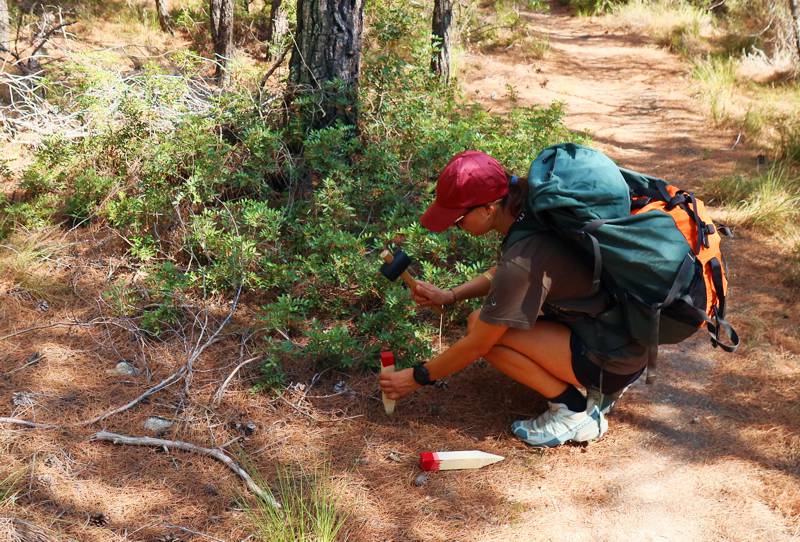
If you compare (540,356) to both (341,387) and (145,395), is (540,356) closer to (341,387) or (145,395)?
(341,387)

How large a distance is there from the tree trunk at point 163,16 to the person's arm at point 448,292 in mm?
8009

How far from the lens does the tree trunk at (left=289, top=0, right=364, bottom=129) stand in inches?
195

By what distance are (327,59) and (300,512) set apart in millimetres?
3507

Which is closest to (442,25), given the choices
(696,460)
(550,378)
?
(550,378)

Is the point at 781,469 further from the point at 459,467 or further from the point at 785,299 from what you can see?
the point at 785,299

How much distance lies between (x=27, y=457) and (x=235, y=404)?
946mm

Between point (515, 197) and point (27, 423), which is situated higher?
point (515, 197)


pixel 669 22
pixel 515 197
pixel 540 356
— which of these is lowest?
pixel 540 356

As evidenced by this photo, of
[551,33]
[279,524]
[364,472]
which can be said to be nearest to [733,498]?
[364,472]

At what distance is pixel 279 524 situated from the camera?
8.34 feet

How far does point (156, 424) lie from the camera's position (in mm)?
3250

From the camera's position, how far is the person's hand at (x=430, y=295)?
329 cm

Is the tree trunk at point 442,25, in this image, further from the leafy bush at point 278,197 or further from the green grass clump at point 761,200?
the green grass clump at point 761,200

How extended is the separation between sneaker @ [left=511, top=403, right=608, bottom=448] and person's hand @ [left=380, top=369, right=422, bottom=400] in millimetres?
603
